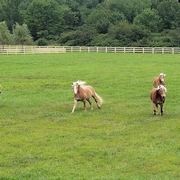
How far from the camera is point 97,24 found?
95938 mm

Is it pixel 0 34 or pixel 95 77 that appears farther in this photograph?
pixel 0 34

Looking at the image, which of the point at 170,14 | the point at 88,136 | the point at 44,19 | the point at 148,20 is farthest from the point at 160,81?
the point at 44,19

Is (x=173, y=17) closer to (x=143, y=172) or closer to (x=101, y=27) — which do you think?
(x=101, y=27)

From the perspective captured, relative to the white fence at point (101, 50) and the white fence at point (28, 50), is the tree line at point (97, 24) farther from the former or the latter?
the white fence at point (28, 50)

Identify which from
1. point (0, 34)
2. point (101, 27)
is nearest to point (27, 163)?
point (0, 34)

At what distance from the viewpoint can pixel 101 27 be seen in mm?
95812

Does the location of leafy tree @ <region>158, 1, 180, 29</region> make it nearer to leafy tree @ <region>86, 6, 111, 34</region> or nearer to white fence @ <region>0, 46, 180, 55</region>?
leafy tree @ <region>86, 6, 111, 34</region>

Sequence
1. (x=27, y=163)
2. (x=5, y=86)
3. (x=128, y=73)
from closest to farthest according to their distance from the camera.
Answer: (x=27, y=163), (x=5, y=86), (x=128, y=73)

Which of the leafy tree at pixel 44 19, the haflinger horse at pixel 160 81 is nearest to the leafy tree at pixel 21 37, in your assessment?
the leafy tree at pixel 44 19

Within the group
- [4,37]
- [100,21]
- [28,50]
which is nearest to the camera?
[28,50]

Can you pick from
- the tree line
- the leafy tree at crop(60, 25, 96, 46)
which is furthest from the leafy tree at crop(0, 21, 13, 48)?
the leafy tree at crop(60, 25, 96, 46)

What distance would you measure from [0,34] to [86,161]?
220ft

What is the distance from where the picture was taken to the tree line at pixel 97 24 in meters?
79.9

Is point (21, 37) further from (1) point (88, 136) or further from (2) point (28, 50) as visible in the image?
(1) point (88, 136)
